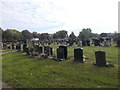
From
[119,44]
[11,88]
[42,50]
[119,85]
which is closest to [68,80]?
[119,85]

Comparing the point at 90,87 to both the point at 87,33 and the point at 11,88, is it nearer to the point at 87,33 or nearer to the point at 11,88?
the point at 11,88

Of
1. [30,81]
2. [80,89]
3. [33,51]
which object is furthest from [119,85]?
[33,51]

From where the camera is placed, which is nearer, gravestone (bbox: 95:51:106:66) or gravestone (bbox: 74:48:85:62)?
gravestone (bbox: 95:51:106:66)

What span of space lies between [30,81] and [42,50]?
845cm

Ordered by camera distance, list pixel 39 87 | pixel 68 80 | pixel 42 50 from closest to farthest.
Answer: pixel 39 87 < pixel 68 80 < pixel 42 50

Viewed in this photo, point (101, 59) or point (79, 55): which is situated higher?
point (79, 55)

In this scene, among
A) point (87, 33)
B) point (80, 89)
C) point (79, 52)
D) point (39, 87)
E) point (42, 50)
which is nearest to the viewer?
point (80, 89)

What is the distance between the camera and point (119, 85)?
507 centimetres

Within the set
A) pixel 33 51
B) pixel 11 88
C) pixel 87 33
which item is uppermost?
pixel 87 33

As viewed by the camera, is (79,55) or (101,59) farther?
(79,55)

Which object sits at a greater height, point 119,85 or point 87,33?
point 87,33

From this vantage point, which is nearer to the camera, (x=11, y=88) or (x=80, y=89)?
(x=80, y=89)

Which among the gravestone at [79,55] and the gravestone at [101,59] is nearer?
the gravestone at [101,59]

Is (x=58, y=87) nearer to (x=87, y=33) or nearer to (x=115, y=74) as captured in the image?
(x=115, y=74)
